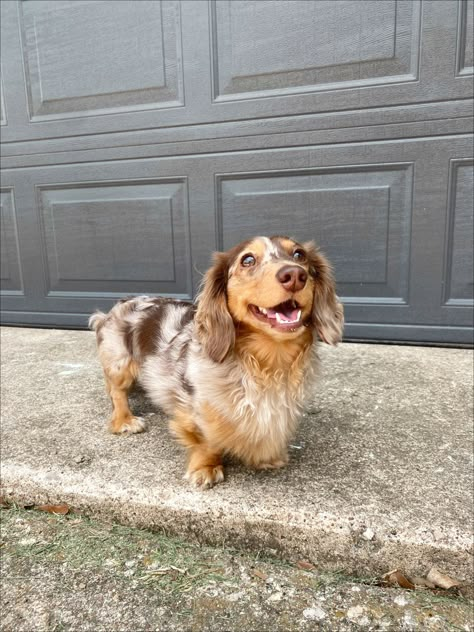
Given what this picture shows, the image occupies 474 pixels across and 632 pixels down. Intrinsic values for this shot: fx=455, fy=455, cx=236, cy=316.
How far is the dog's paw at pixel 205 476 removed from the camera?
176cm

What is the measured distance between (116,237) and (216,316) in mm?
2534

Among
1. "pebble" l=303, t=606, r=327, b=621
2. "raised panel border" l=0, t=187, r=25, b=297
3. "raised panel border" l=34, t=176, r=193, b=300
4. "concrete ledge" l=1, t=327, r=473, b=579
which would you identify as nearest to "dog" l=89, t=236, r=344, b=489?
"concrete ledge" l=1, t=327, r=473, b=579

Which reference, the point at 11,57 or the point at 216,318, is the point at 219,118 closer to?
the point at 11,57

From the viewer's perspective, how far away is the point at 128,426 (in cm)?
224

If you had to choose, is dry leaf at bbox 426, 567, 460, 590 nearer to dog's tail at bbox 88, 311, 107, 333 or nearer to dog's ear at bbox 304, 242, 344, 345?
dog's ear at bbox 304, 242, 344, 345

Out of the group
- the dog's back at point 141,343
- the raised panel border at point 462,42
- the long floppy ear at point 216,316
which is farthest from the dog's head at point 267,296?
the raised panel border at point 462,42

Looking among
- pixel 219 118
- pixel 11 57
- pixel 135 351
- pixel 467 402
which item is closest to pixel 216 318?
pixel 135 351

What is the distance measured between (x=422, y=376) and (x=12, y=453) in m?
2.32

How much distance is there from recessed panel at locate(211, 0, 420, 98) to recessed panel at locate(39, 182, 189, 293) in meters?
1.04

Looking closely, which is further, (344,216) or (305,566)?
(344,216)

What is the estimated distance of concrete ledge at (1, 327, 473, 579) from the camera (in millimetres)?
1521

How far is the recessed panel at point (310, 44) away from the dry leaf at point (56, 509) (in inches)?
121

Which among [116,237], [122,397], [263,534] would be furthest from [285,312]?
[116,237]

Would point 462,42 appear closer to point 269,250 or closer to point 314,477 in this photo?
point 269,250
